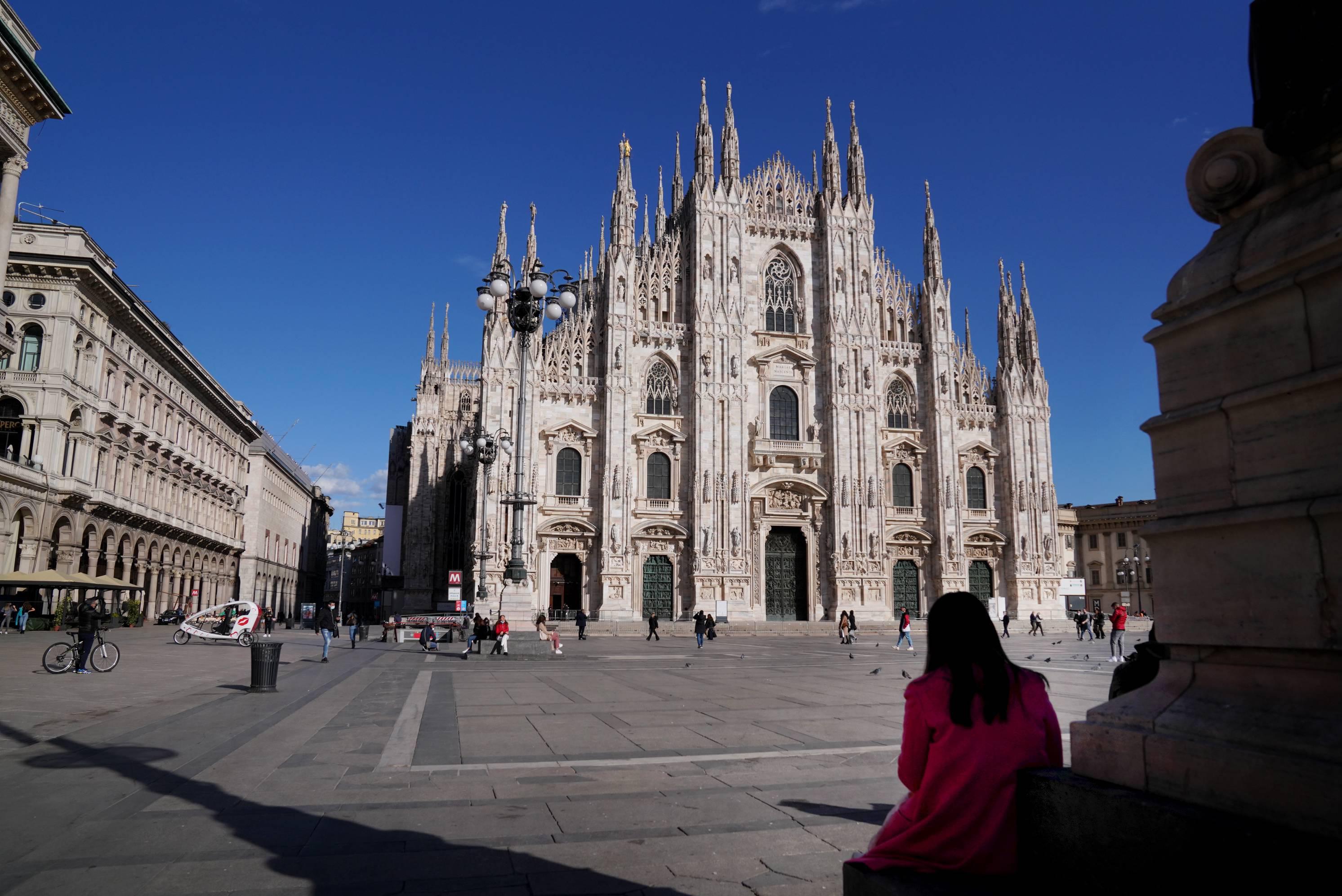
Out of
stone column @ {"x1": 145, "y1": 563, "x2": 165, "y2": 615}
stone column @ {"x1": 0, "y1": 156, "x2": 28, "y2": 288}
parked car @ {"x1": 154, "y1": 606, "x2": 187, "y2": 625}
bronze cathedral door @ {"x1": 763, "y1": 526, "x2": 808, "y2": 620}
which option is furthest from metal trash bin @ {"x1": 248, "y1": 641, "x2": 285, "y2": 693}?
stone column @ {"x1": 145, "y1": 563, "x2": 165, "y2": 615}

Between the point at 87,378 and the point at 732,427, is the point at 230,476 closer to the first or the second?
the point at 87,378

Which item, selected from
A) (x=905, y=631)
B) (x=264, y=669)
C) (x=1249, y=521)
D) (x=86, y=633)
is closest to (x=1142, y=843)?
(x=1249, y=521)

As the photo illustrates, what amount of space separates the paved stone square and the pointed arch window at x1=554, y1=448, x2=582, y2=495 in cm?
2570

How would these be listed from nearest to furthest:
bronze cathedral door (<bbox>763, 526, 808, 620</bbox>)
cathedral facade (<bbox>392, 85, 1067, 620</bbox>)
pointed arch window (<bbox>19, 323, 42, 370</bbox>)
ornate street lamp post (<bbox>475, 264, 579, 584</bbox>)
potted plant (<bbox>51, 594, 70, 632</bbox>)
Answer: ornate street lamp post (<bbox>475, 264, 579, 584</bbox>)
potted plant (<bbox>51, 594, 70, 632</bbox>)
pointed arch window (<bbox>19, 323, 42, 370</bbox>)
cathedral facade (<bbox>392, 85, 1067, 620</bbox>)
bronze cathedral door (<bbox>763, 526, 808, 620</bbox>)

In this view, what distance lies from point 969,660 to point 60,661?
57.7ft

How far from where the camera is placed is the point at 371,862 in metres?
4.82

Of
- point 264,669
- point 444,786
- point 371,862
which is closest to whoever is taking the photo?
point 371,862

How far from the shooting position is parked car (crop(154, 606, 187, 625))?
41.8m

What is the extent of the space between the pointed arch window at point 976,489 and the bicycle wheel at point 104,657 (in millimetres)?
37236

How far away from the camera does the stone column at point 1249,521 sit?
8.37ft

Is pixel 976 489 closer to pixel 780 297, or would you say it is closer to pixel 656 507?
pixel 780 297

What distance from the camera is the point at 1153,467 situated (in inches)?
128

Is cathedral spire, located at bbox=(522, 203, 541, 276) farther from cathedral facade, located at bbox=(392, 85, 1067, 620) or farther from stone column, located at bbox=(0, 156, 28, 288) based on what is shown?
stone column, located at bbox=(0, 156, 28, 288)

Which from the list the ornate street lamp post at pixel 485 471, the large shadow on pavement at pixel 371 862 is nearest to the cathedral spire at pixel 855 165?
the ornate street lamp post at pixel 485 471
